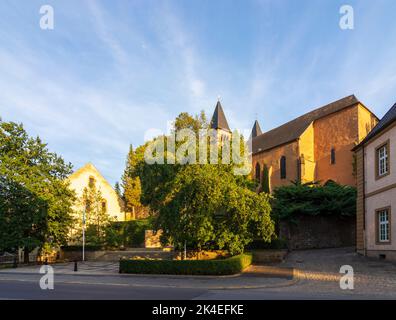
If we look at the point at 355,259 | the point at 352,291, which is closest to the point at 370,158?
the point at 355,259

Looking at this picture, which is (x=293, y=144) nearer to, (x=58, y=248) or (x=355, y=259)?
(x=355, y=259)

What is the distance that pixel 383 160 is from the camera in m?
21.1

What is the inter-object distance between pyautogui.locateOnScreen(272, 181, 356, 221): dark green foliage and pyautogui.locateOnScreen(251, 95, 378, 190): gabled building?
11924mm

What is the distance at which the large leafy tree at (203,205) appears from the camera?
17.6 metres

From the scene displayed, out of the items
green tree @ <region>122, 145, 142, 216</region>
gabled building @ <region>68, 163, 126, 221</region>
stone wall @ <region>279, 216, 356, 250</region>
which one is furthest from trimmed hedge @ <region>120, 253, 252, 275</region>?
green tree @ <region>122, 145, 142, 216</region>

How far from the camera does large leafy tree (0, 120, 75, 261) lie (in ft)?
87.2

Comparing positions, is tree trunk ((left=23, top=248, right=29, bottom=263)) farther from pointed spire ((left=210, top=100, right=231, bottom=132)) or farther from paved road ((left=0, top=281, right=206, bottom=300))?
pointed spire ((left=210, top=100, right=231, bottom=132))

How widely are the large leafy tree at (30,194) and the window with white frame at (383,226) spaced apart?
2280 centimetres

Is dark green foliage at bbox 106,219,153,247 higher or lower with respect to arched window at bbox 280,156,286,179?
lower

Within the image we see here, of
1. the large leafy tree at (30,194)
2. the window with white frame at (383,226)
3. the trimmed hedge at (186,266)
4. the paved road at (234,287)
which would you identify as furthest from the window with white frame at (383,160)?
the large leafy tree at (30,194)

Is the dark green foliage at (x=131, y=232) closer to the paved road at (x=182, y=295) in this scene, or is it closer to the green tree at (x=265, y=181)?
the green tree at (x=265, y=181)

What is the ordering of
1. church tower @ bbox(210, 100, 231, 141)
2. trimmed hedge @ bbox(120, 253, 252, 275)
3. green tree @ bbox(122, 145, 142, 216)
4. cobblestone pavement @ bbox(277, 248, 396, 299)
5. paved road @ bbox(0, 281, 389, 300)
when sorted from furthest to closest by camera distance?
1. church tower @ bbox(210, 100, 231, 141)
2. green tree @ bbox(122, 145, 142, 216)
3. trimmed hedge @ bbox(120, 253, 252, 275)
4. cobblestone pavement @ bbox(277, 248, 396, 299)
5. paved road @ bbox(0, 281, 389, 300)

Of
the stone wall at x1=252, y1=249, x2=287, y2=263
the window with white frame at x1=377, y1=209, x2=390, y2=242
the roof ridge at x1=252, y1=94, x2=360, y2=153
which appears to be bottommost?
the stone wall at x1=252, y1=249, x2=287, y2=263
